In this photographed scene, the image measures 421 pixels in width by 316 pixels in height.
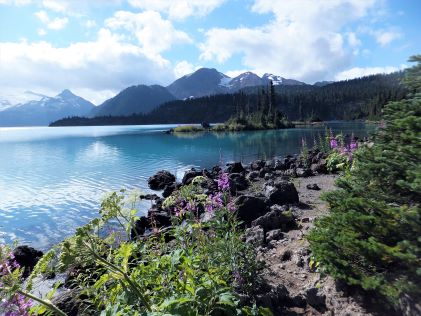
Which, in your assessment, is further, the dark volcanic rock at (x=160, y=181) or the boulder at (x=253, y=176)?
the dark volcanic rock at (x=160, y=181)

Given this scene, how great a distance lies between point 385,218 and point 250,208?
8.99 meters

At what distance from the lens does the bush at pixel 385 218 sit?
4.05 m

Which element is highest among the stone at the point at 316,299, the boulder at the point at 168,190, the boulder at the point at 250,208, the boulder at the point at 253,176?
the stone at the point at 316,299

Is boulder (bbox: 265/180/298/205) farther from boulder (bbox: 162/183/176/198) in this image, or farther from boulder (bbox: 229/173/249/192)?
boulder (bbox: 162/183/176/198)

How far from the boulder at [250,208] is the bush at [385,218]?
7717 mm

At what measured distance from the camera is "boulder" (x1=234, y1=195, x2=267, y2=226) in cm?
1306

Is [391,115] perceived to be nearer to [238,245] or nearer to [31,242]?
[238,245]

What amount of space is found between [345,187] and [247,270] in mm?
2226

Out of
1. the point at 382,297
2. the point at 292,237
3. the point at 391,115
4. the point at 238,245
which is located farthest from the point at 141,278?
the point at 292,237

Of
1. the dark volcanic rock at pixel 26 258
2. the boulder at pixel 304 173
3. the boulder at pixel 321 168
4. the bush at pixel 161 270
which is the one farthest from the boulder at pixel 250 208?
the boulder at pixel 321 168

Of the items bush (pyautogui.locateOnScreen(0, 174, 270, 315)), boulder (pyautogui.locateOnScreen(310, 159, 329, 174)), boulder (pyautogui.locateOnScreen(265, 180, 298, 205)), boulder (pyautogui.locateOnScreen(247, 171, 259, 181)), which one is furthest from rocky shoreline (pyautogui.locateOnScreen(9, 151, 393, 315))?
boulder (pyautogui.locateOnScreen(247, 171, 259, 181))

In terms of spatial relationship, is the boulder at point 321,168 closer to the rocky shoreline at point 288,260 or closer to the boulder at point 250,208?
the rocky shoreline at point 288,260

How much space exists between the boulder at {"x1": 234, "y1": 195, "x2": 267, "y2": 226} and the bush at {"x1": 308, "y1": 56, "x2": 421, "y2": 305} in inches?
304

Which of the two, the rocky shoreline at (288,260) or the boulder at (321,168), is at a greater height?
the rocky shoreline at (288,260)
